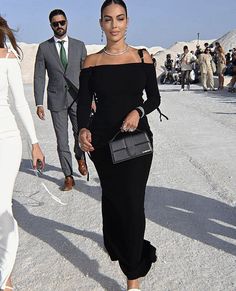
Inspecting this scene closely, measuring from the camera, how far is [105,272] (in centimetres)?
340

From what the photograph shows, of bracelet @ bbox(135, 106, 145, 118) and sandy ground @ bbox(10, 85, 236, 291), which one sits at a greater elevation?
bracelet @ bbox(135, 106, 145, 118)

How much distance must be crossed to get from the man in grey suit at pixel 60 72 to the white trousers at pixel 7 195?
2.50m

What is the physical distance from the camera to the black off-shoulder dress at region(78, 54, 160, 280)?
2830 mm

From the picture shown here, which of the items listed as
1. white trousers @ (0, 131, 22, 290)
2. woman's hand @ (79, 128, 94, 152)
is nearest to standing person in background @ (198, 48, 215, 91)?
woman's hand @ (79, 128, 94, 152)

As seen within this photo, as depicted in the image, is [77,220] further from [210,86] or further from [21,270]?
[210,86]

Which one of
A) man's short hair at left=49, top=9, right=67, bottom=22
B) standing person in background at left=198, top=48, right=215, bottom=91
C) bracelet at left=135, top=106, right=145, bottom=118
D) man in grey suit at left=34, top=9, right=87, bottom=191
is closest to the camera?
bracelet at left=135, top=106, right=145, bottom=118

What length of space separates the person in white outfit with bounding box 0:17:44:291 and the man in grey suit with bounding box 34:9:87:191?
Answer: 244 centimetres

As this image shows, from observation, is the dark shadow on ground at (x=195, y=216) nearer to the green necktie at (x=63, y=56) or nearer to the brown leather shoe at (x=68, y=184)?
the brown leather shoe at (x=68, y=184)

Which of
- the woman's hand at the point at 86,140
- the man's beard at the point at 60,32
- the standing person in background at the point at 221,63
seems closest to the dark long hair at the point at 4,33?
the woman's hand at the point at 86,140

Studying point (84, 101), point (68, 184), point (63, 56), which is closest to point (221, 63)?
point (63, 56)

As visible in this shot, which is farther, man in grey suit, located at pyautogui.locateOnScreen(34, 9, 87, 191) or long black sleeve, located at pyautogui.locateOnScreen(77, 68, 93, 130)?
man in grey suit, located at pyautogui.locateOnScreen(34, 9, 87, 191)

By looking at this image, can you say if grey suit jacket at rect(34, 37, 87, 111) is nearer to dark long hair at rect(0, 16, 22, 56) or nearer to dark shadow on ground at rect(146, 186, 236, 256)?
dark shadow on ground at rect(146, 186, 236, 256)

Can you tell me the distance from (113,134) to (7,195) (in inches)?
30.5

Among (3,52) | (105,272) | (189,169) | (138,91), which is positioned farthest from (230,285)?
(189,169)
